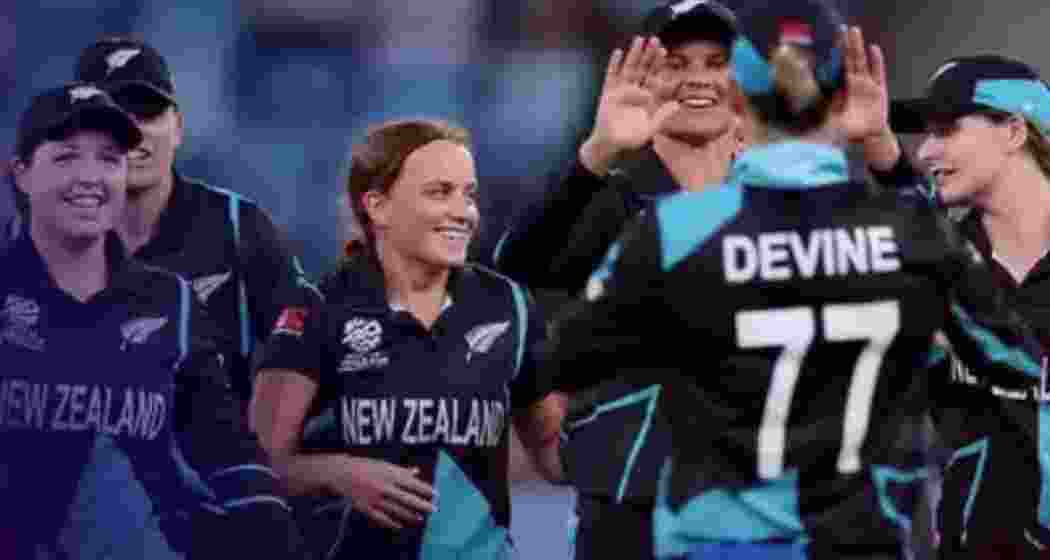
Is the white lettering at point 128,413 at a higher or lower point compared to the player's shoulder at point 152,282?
lower

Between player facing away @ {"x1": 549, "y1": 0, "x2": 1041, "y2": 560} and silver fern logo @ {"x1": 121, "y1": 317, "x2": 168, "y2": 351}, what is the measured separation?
164cm

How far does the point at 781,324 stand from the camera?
4340 mm

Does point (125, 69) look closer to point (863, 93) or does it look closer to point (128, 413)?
point (128, 413)

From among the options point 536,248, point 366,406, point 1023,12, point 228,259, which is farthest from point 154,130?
point 1023,12

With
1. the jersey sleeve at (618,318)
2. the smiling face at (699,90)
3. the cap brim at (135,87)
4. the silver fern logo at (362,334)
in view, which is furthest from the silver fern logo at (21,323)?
the jersey sleeve at (618,318)

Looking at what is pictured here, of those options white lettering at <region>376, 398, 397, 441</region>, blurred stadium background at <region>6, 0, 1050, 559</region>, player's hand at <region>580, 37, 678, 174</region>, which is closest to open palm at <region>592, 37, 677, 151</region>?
player's hand at <region>580, 37, 678, 174</region>

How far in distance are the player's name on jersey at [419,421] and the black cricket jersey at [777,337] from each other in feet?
4.38

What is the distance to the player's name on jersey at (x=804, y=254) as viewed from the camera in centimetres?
433

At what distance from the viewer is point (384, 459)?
19.1ft

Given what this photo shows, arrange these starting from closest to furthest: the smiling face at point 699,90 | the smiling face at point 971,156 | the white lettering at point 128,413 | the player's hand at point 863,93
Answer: the player's hand at point 863,93 < the smiling face at point 699,90 < the white lettering at point 128,413 < the smiling face at point 971,156

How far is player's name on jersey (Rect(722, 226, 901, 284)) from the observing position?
4328 millimetres

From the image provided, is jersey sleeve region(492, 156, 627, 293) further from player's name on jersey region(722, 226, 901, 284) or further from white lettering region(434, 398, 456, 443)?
player's name on jersey region(722, 226, 901, 284)

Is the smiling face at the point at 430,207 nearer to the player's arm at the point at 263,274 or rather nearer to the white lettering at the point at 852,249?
the player's arm at the point at 263,274

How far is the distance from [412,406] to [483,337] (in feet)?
0.76
